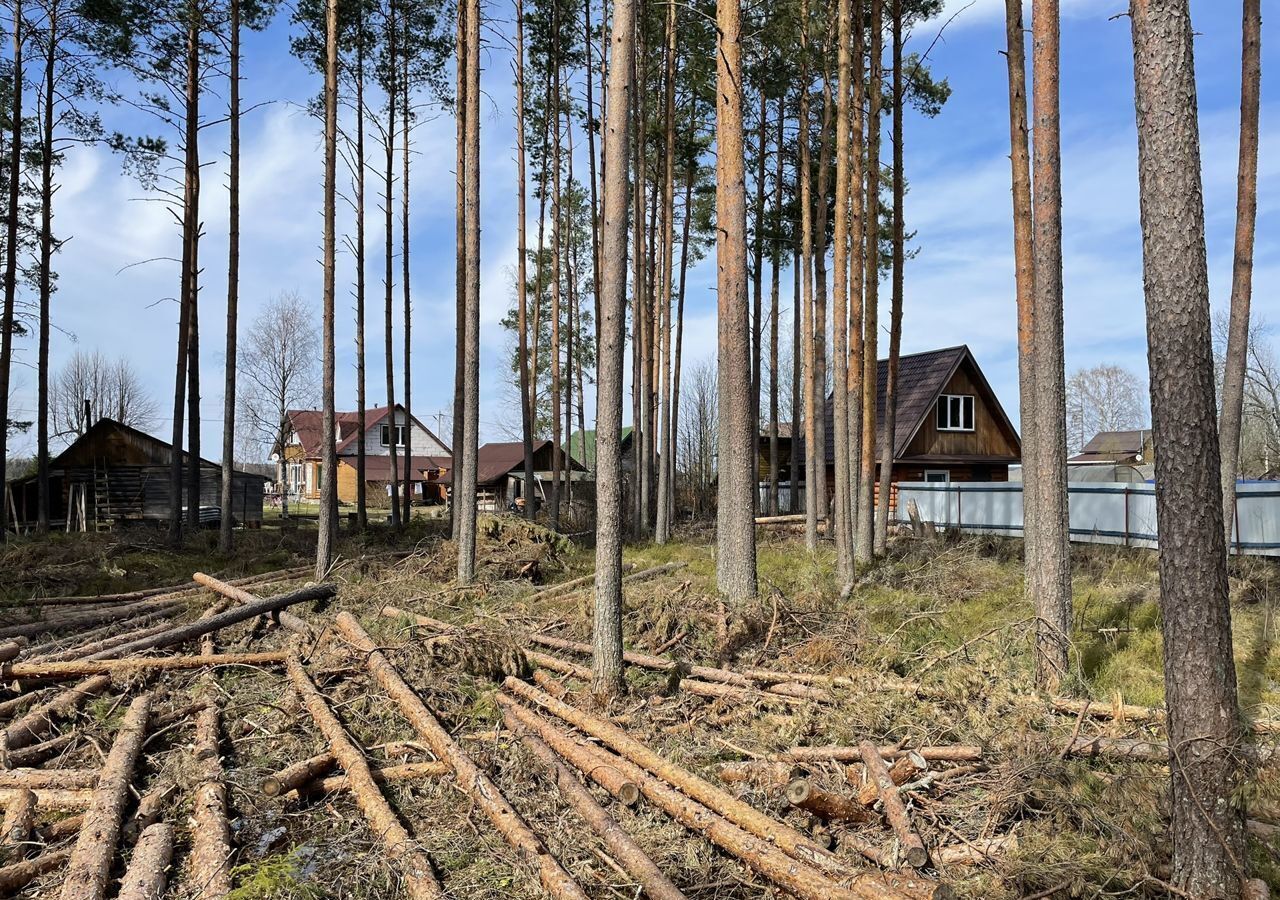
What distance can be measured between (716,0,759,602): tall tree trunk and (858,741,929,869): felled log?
4389 mm

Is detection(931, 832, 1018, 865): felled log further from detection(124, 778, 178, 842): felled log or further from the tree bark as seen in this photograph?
the tree bark

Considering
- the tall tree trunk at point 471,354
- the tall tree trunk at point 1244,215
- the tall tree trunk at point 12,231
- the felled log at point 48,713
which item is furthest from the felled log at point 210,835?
the tall tree trunk at point 12,231

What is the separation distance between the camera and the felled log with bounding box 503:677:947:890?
430cm

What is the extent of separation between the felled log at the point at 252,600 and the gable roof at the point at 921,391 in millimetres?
16121

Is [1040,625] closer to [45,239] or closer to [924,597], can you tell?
[924,597]

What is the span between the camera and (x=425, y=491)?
1812 inches

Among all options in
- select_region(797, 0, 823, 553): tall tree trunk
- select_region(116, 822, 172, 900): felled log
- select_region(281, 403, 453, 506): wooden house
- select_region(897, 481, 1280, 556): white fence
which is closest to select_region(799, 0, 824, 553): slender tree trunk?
select_region(797, 0, 823, 553): tall tree trunk

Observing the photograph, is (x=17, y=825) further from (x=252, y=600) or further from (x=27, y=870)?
(x=252, y=600)

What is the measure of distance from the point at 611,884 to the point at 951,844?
1.93m

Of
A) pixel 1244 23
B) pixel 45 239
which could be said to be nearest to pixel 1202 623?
pixel 1244 23

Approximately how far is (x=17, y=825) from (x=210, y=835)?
1235mm

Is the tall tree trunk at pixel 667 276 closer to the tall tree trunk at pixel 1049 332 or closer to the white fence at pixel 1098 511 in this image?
the white fence at pixel 1098 511

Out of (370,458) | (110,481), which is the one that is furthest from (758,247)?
(370,458)

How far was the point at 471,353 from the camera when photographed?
12859 millimetres
